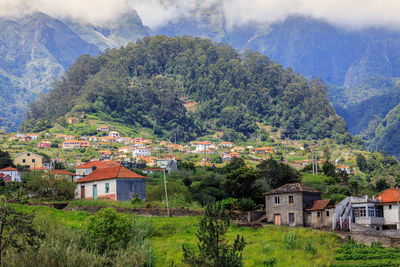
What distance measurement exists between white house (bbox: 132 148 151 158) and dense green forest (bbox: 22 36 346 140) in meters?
29.1

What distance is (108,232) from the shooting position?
107 feet

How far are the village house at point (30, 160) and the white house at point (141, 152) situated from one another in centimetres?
2838

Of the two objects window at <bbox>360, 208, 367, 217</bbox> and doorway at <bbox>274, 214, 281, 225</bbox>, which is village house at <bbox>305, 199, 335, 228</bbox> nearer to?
window at <bbox>360, 208, 367, 217</bbox>

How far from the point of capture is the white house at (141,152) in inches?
5182

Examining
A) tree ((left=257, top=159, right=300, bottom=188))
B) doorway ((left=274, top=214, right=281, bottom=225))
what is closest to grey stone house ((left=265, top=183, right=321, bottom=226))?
doorway ((left=274, top=214, right=281, bottom=225))

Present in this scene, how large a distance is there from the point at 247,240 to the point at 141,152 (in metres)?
96.1

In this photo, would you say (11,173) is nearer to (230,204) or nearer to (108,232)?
(230,204)

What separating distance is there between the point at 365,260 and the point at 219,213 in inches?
508

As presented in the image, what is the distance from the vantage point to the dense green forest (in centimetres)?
16888

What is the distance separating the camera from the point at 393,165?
131 meters

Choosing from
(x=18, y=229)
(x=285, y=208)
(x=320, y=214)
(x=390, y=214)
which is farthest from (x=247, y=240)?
(x=18, y=229)

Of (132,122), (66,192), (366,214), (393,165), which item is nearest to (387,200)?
Answer: (366,214)

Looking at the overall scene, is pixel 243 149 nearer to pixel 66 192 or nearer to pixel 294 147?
pixel 294 147

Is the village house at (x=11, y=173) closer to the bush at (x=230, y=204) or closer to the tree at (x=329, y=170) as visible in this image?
the bush at (x=230, y=204)
